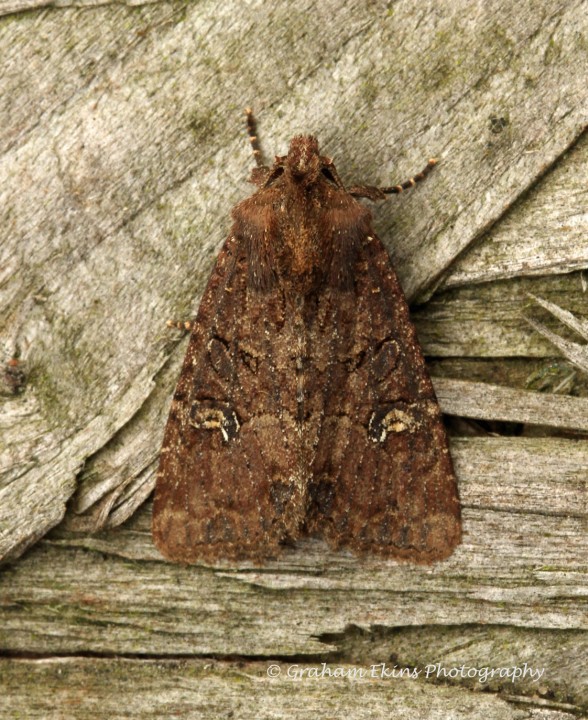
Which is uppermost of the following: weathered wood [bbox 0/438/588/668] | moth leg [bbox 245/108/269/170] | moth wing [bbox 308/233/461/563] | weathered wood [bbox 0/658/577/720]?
moth leg [bbox 245/108/269/170]

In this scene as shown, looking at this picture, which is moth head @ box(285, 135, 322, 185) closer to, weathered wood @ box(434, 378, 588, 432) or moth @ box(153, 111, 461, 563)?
moth @ box(153, 111, 461, 563)

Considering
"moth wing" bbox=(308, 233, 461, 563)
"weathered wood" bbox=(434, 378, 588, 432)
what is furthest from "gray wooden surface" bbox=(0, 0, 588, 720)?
"moth wing" bbox=(308, 233, 461, 563)

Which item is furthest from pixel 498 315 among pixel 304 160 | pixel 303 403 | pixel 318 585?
pixel 318 585

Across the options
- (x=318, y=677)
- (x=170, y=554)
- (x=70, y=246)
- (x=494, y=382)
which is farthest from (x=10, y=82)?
(x=318, y=677)

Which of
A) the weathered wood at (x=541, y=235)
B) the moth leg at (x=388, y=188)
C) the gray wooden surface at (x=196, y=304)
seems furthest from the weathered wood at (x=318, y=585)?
the moth leg at (x=388, y=188)

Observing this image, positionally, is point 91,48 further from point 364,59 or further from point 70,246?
point 364,59
